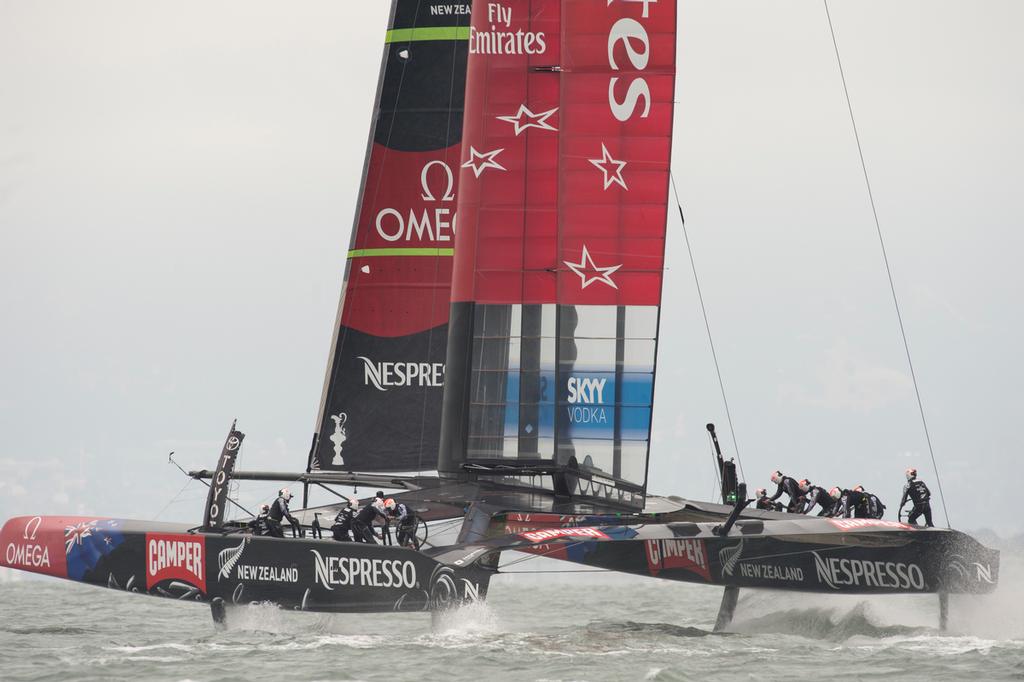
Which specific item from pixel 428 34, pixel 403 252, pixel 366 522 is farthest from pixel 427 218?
pixel 366 522

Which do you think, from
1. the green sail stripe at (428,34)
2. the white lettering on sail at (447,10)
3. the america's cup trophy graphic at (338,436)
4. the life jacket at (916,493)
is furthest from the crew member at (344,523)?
the white lettering on sail at (447,10)

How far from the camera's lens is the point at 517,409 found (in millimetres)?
15070

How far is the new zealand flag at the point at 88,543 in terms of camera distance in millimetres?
14789

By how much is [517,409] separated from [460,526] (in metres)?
1.22

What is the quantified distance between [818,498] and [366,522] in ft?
14.8

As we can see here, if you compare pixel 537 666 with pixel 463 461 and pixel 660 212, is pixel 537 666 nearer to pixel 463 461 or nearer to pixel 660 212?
pixel 463 461

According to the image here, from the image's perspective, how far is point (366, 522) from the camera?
1430 cm

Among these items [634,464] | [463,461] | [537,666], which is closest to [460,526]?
[463,461]

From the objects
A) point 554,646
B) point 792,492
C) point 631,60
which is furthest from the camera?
point 792,492

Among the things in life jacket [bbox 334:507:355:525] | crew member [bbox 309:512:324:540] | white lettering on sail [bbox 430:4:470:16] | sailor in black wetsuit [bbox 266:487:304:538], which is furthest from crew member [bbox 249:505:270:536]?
white lettering on sail [bbox 430:4:470:16]

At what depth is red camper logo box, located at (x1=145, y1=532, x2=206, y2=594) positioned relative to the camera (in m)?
14.1

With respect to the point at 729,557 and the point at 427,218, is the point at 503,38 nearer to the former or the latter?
the point at 427,218

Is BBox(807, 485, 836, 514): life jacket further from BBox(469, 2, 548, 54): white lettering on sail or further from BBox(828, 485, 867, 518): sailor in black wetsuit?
BBox(469, 2, 548, 54): white lettering on sail

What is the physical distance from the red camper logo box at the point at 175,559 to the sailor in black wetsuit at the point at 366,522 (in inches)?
53.3
